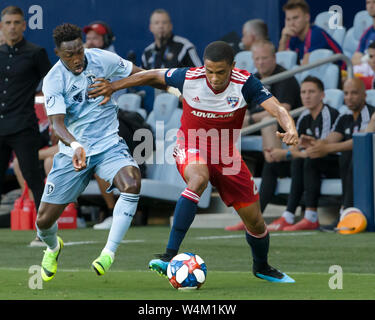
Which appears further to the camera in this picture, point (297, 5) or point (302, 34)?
point (302, 34)

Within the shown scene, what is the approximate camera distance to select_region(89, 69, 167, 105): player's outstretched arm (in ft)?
24.0

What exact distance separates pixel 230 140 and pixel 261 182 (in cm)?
535

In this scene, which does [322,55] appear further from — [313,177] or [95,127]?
[95,127]

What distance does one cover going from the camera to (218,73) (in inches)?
270

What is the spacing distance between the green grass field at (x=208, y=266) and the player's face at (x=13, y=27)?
242cm

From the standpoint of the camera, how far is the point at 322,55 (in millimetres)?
13586

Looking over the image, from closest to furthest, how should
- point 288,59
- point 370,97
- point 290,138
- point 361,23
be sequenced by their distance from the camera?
point 290,138
point 370,97
point 288,59
point 361,23

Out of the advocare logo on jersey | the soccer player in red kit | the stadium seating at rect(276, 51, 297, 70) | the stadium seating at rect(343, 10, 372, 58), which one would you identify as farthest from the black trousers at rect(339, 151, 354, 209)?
the advocare logo on jersey

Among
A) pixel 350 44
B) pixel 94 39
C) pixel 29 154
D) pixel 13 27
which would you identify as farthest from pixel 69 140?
pixel 350 44

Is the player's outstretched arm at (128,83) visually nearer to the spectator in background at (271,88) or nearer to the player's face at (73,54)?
the player's face at (73,54)

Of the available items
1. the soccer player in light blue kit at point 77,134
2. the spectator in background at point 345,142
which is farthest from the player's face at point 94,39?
the soccer player in light blue kit at point 77,134

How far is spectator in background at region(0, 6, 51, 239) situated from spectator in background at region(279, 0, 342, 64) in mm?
4500

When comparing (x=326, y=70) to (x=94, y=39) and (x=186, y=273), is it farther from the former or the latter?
(x=186, y=273)

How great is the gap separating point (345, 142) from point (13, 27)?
4377 mm
